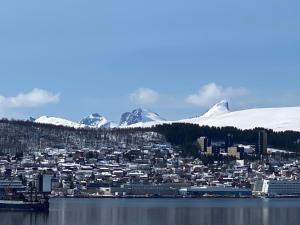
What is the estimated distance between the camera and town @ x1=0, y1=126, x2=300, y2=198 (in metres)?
90.4

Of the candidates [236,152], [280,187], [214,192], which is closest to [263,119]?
[236,152]

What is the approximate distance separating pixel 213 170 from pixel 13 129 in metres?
27.7

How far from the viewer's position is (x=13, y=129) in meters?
123

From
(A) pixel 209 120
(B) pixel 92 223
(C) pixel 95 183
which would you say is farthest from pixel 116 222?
(A) pixel 209 120

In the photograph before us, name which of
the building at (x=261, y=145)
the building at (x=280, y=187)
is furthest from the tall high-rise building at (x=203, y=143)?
the building at (x=280, y=187)

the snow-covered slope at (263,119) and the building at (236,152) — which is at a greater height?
the snow-covered slope at (263,119)

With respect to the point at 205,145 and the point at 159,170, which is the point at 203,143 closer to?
the point at 205,145

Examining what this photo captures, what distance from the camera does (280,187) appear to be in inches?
3839

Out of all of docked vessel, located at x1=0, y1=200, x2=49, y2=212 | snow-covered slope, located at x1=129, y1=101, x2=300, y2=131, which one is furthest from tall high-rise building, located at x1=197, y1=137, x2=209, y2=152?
docked vessel, located at x1=0, y1=200, x2=49, y2=212

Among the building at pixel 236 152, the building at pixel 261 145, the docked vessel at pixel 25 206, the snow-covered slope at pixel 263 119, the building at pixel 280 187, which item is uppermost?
the snow-covered slope at pixel 263 119

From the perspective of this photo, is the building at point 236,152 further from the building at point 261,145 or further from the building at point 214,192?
the building at point 214,192

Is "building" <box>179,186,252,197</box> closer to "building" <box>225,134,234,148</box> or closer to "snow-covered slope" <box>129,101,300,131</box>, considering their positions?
"building" <box>225,134,234,148</box>

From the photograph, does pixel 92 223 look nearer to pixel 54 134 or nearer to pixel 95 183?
pixel 95 183

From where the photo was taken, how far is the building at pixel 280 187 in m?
95.4
